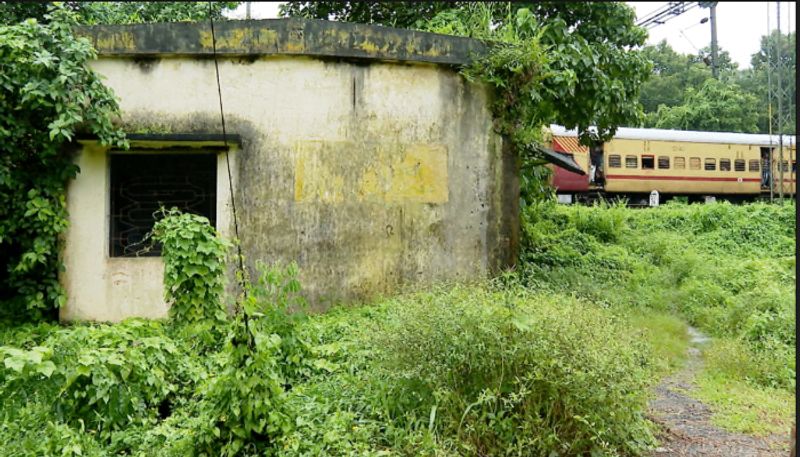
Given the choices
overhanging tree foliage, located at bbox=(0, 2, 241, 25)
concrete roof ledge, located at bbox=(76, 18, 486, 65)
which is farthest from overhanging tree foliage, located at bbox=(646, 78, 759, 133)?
concrete roof ledge, located at bbox=(76, 18, 486, 65)

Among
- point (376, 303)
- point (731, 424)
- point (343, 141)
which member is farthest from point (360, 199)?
point (731, 424)

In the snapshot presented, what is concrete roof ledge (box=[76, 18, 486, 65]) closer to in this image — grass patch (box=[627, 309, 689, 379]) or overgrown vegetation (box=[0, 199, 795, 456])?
overgrown vegetation (box=[0, 199, 795, 456])

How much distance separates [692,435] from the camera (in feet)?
15.5

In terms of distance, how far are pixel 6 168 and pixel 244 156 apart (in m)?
2.23

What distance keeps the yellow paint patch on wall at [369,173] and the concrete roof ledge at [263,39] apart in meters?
1.01

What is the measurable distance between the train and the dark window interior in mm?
13656

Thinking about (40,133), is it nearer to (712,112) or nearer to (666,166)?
(666,166)

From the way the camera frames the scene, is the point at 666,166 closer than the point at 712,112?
Yes

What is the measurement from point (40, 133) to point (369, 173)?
3.29 metres

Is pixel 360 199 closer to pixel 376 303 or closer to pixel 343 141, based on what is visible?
pixel 343 141

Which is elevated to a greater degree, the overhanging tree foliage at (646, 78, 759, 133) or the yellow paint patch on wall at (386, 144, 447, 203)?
the overhanging tree foliage at (646, 78, 759, 133)

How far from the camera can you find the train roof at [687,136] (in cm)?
1969

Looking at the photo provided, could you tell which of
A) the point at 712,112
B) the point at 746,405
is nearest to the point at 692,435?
the point at 746,405

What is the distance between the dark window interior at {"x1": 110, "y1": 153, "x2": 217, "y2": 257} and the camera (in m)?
7.03
